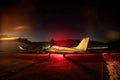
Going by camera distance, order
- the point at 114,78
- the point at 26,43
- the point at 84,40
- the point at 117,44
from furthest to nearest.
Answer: the point at 117,44, the point at 26,43, the point at 84,40, the point at 114,78

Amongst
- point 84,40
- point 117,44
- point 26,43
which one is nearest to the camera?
point 84,40

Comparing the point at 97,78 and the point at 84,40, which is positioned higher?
the point at 84,40

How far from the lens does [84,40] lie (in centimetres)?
4575

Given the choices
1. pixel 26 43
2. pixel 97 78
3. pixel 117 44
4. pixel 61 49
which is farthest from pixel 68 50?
pixel 117 44

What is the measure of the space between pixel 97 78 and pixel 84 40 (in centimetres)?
2903

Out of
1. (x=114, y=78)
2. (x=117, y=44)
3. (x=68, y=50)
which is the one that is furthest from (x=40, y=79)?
(x=117, y=44)

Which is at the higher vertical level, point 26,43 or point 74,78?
point 26,43

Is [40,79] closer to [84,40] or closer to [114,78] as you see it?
[114,78]

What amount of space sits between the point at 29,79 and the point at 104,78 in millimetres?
7864

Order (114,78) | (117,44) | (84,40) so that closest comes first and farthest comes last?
(114,78) < (84,40) < (117,44)

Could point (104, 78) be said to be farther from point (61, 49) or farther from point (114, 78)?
point (61, 49)

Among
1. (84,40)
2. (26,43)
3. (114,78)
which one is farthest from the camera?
(26,43)

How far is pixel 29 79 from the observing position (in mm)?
17109

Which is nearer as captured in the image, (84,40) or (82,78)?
(82,78)
